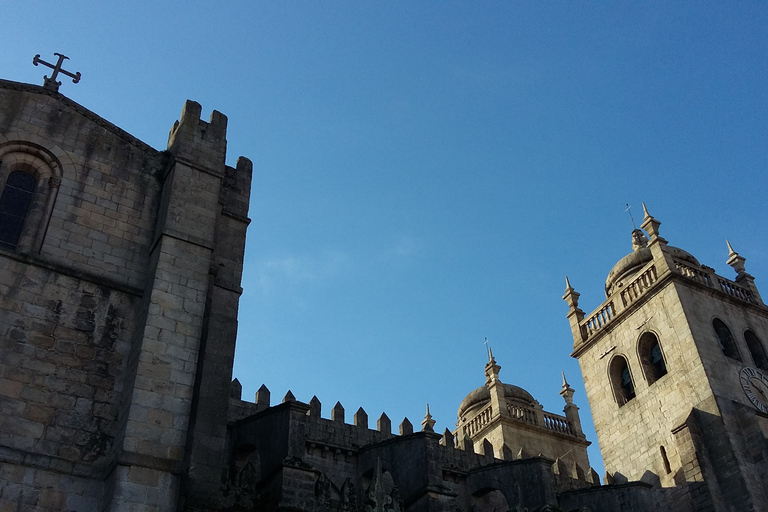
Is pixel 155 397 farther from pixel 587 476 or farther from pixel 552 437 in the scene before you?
pixel 552 437

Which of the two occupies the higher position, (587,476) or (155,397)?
(587,476)

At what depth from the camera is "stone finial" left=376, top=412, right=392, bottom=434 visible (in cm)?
2159

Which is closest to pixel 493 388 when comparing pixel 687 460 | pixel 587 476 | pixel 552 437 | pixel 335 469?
pixel 552 437

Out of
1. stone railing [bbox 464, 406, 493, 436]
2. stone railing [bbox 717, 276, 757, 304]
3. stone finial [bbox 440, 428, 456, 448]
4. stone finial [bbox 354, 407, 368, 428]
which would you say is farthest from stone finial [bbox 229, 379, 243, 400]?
stone railing [bbox 717, 276, 757, 304]

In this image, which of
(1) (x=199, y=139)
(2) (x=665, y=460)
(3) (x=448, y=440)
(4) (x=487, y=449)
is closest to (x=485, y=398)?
(4) (x=487, y=449)

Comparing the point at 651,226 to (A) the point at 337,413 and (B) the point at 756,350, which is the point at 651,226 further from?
(A) the point at 337,413

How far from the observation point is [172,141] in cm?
1518

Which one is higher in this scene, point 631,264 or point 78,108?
point 631,264

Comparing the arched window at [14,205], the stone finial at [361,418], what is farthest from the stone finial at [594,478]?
the arched window at [14,205]

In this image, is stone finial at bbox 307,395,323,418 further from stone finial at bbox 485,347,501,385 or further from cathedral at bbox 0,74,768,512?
stone finial at bbox 485,347,501,385

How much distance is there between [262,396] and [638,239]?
16488 millimetres

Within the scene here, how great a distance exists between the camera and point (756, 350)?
2478 cm

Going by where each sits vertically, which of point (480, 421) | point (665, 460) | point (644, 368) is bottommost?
point (665, 460)

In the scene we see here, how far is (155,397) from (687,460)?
16.3m
